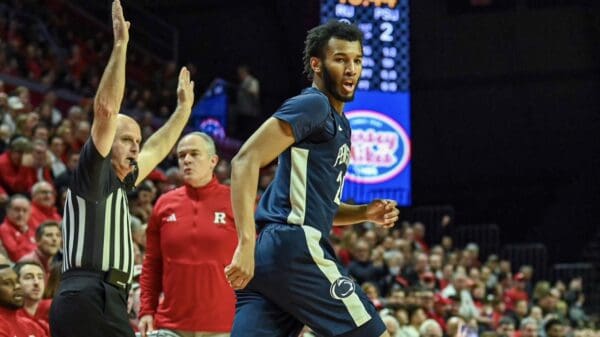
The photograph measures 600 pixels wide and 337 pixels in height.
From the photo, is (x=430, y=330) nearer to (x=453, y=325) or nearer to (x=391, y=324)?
(x=391, y=324)

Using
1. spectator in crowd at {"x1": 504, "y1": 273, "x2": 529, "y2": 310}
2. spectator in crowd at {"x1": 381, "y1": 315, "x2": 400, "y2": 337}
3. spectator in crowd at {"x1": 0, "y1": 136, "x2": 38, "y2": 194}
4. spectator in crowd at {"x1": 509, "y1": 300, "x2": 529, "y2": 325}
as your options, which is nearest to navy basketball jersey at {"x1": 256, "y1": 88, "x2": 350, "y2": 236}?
spectator in crowd at {"x1": 381, "y1": 315, "x2": 400, "y2": 337}

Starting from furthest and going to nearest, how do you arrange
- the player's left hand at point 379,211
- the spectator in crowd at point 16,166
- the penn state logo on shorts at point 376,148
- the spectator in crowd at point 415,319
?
the penn state logo on shorts at point 376,148
the spectator in crowd at point 415,319
the spectator in crowd at point 16,166
the player's left hand at point 379,211

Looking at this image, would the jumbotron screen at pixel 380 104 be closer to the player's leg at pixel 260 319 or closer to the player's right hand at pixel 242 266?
the player's leg at pixel 260 319

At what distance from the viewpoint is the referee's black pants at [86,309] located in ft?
15.6

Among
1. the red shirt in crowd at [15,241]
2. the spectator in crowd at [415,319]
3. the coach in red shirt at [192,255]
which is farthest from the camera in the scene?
the spectator in crowd at [415,319]

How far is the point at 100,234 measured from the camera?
16.0 ft

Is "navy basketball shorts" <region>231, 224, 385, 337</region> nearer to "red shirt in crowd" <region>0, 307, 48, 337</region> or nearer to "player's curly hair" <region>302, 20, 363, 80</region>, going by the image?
"player's curly hair" <region>302, 20, 363, 80</region>

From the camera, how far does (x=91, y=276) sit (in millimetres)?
4844

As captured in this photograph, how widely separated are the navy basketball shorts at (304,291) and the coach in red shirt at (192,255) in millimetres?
1868

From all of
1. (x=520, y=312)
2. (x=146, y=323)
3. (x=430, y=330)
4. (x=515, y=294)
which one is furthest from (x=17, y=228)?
(x=515, y=294)

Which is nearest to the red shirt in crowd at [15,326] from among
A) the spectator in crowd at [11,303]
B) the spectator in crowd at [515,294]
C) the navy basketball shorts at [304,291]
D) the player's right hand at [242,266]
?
the spectator in crowd at [11,303]

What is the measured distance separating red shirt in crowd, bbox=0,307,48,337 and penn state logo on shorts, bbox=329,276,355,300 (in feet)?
9.39

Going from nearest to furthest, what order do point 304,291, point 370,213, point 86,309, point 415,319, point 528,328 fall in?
point 304,291, point 86,309, point 370,213, point 415,319, point 528,328

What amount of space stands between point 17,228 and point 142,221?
1.70m
